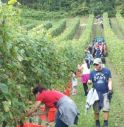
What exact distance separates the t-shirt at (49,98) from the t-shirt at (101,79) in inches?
122

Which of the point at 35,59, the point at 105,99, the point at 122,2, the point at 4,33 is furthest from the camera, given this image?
the point at 122,2

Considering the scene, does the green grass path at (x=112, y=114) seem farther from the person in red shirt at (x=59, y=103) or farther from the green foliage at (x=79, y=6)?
the green foliage at (x=79, y=6)

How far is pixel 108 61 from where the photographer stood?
3666 cm

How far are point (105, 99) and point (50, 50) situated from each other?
8.66 feet

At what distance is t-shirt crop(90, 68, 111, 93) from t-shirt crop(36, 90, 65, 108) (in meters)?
3.09

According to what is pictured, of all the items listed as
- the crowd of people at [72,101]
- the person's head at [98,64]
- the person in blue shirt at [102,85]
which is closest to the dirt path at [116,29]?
the crowd of people at [72,101]

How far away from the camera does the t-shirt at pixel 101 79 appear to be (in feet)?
41.6

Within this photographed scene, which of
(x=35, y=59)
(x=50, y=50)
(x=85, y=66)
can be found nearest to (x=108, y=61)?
(x=85, y=66)

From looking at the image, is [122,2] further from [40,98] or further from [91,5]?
[40,98]

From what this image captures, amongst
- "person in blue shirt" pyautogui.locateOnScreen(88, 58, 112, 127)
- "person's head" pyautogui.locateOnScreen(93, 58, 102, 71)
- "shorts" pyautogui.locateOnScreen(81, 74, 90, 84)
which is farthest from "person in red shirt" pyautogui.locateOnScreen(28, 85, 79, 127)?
"shorts" pyautogui.locateOnScreen(81, 74, 90, 84)

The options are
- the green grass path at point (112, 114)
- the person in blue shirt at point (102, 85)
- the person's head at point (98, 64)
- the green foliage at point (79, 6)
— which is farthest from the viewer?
the green foliage at point (79, 6)

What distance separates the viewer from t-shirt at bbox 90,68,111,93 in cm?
1267

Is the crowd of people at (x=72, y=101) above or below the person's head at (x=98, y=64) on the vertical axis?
below

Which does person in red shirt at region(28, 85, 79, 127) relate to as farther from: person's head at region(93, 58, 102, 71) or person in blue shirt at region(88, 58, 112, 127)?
person in blue shirt at region(88, 58, 112, 127)
